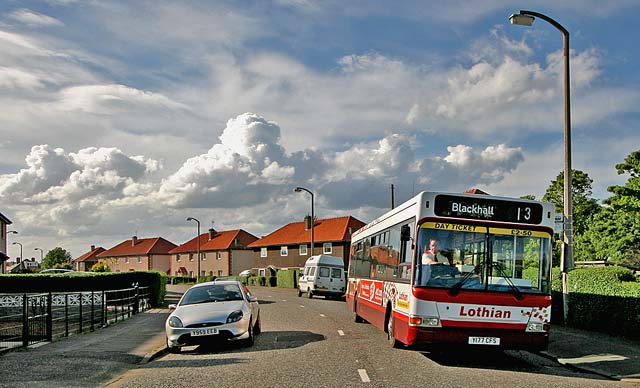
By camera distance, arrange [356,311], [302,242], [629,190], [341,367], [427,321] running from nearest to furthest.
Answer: [341,367] → [427,321] → [356,311] → [629,190] → [302,242]

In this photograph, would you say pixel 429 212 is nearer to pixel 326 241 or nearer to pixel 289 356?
pixel 289 356

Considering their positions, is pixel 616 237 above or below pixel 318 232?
above

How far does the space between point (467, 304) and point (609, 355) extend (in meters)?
3.72

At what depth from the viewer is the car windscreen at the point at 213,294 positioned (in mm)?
16109

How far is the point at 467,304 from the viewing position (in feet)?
39.4

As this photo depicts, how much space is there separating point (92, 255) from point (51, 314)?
151457 mm

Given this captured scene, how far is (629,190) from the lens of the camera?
131 ft

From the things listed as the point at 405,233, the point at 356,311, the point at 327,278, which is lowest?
the point at 327,278

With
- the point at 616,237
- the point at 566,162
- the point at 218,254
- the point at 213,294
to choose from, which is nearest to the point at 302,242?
the point at 218,254

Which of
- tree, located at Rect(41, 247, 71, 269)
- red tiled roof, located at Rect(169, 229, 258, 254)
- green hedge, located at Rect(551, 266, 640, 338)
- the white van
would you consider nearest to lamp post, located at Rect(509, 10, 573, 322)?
green hedge, located at Rect(551, 266, 640, 338)

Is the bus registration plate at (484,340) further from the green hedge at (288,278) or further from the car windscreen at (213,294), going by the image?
the green hedge at (288,278)

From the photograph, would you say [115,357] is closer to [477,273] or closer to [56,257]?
[477,273]

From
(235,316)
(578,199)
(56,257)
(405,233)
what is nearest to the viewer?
(405,233)

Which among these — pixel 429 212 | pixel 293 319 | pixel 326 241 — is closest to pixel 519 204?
pixel 429 212
